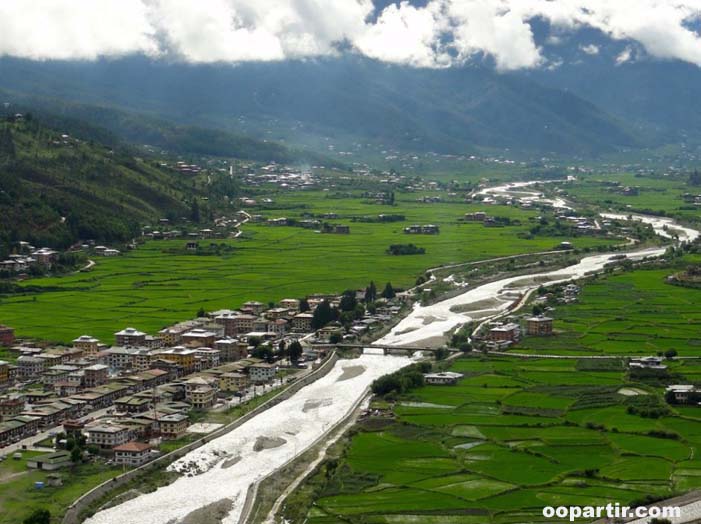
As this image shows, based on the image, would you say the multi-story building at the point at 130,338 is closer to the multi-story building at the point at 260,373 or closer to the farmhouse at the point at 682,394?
the multi-story building at the point at 260,373

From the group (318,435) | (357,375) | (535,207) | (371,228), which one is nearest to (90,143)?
(371,228)

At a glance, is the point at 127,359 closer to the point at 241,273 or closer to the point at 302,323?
the point at 302,323

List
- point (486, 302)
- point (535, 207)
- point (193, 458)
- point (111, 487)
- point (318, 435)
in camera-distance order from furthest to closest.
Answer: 1. point (535, 207)
2. point (486, 302)
3. point (318, 435)
4. point (193, 458)
5. point (111, 487)

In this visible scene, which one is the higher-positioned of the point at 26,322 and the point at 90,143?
the point at 90,143

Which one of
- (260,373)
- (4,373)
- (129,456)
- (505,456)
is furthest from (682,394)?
(4,373)

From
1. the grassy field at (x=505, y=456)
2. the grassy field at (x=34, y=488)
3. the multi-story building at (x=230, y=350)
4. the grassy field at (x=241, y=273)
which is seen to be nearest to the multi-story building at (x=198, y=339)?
the multi-story building at (x=230, y=350)

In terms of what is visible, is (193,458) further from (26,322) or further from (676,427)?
(26,322)
